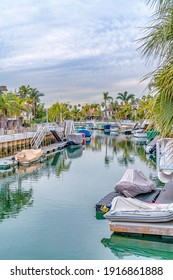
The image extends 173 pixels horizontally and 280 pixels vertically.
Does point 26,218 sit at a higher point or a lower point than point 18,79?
lower

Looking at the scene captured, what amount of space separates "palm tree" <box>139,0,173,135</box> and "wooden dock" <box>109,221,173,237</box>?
7763mm

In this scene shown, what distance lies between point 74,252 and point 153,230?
2968 mm

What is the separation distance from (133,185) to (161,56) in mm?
13225

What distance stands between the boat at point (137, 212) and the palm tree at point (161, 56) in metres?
7.45

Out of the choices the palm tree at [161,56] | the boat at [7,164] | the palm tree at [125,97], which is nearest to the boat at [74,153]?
the boat at [7,164]

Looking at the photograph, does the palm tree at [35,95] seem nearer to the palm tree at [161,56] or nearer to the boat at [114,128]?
the boat at [114,128]

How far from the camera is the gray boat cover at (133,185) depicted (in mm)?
18297

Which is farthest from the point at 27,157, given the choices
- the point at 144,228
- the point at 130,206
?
the point at 144,228

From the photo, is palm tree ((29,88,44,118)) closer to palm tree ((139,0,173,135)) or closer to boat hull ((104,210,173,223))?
boat hull ((104,210,173,223))

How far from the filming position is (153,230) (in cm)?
1308

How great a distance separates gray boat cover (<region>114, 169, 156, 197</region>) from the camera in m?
18.3

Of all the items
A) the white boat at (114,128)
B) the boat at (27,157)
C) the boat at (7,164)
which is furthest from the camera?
the white boat at (114,128)
